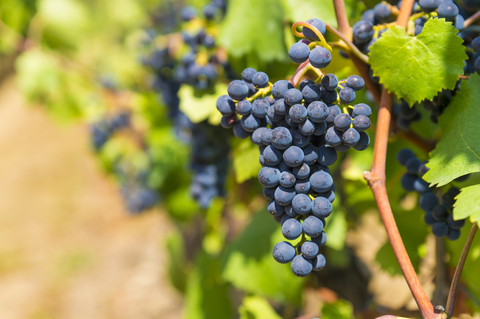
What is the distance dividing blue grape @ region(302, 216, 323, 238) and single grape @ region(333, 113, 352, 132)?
12cm

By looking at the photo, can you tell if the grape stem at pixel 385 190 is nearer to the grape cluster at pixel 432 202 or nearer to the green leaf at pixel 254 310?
the grape cluster at pixel 432 202

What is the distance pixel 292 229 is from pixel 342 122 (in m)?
0.15

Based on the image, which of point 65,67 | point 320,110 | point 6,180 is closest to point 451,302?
point 320,110

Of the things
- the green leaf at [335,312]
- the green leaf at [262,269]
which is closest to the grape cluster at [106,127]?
the green leaf at [262,269]

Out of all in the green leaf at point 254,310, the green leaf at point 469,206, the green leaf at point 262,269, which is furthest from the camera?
the green leaf at point 262,269

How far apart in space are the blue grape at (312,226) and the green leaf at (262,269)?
508 mm

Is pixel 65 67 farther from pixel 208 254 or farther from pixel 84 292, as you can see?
pixel 84 292

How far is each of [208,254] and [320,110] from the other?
3.78 ft

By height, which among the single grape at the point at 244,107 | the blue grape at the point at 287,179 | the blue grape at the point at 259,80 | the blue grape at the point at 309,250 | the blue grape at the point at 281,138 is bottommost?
the blue grape at the point at 309,250

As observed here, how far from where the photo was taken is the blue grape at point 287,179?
495mm

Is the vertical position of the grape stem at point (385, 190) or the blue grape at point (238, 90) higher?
the blue grape at point (238, 90)

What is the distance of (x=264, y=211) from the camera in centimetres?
112

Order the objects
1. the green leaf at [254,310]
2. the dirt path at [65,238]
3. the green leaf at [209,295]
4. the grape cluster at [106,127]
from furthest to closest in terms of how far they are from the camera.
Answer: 1. the dirt path at [65,238]
2. the grape cluster at [106,127]
3. the green leaf at [209,295]
4. the green leaf at [254,310]

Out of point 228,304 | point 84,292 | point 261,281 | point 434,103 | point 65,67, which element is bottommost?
point 84,292
